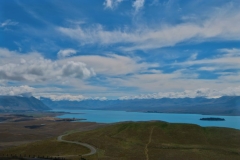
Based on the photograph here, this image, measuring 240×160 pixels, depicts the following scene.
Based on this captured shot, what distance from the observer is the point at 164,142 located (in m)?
122

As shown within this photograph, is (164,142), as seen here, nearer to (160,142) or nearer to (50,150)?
(160,142)

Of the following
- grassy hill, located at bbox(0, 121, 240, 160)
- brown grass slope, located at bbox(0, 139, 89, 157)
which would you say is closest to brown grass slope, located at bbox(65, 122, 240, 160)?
grassy hill, located at bbox(0, 121, 240, 160)

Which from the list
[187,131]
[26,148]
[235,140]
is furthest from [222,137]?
[26,148]

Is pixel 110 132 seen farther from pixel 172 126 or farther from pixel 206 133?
pixel 206 133

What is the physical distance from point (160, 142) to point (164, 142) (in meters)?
2.21

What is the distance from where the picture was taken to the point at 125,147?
113 metres

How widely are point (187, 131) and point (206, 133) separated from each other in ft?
34.5

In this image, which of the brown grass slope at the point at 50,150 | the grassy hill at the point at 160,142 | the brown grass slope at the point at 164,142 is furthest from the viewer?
the brown grass slope at the point at 50,150

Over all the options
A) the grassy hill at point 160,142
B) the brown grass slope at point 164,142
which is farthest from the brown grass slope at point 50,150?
the brown grass slope at point 164,142

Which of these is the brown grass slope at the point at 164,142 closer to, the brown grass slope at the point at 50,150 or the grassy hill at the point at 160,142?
the grassy hill at the point at 160,142

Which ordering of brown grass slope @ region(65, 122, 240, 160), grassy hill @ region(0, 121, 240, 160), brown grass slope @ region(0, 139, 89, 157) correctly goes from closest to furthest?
1. grassy hill @ region(0, 121, 240, 160)
2. brown grass slope @ region(65, 122, 240, 160)
3. brown grass slope @ region(0, 139, 89, 157)

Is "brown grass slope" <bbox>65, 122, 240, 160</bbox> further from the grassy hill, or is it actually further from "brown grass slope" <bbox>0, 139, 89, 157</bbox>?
"brown grass slope" <bbox>0, 139, 89, 157</bbox>

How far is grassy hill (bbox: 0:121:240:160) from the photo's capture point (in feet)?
323

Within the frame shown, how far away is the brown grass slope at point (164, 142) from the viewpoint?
98.8 meters
